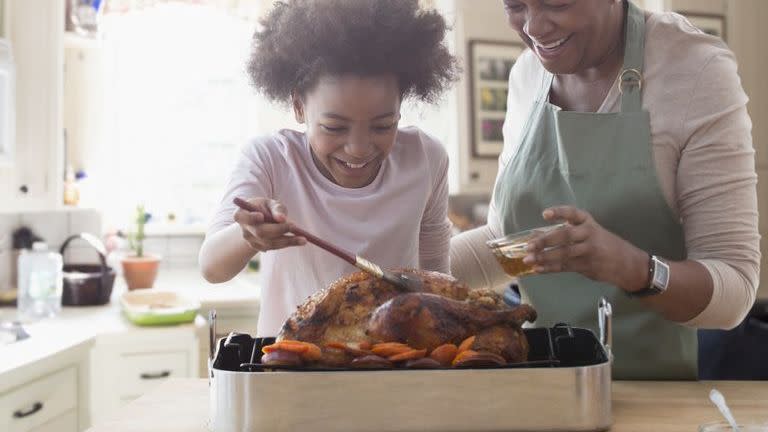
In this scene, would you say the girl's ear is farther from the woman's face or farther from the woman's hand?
the woman's hand

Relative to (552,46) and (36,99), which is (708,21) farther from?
(552,46)

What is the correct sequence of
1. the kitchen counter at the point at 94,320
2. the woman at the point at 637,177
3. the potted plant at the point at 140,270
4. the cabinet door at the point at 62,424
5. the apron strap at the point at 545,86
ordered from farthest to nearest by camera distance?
the potted plant at the point at 140,270, the cabinet door at the point at 62,424, the kitchen counter at the point at 94,320, the apron strap at the point at 545,86, the woman at the point at 637,177

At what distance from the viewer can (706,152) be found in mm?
1374

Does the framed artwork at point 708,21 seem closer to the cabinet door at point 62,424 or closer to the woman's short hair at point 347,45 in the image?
the woman's short hair at point 347,45

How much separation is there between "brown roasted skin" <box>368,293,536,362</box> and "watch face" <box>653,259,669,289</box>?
0.23 metres

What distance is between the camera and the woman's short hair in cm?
139

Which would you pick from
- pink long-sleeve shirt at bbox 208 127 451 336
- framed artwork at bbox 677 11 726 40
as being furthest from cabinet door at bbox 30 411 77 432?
framed artwork at bbox 677 11 726 40

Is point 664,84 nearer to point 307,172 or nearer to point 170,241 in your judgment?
point 307,172

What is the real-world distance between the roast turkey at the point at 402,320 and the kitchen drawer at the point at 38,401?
1.45 m

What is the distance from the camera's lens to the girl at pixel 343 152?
4.43ft

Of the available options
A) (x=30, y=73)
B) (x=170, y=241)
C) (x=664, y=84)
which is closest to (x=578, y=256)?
(x=664, y=84)

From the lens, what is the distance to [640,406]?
1169 millimetres

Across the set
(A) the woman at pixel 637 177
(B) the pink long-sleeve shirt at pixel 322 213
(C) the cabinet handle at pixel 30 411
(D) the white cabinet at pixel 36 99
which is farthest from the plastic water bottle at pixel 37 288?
(A) the woman at pixel 637 177

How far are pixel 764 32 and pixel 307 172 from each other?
132 inches
